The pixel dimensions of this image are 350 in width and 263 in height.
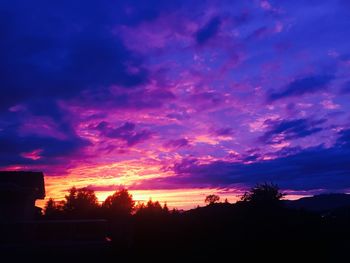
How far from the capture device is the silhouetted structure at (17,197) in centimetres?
2957

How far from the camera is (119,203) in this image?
1783 inches

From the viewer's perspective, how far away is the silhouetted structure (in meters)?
29.6

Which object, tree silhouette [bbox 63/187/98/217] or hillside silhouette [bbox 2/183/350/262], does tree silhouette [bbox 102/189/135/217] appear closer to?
tree silhouette [bbox 63/187/98/217]

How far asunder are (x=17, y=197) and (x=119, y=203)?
15.9 m

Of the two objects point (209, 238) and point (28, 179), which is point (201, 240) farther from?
point (28, 179)

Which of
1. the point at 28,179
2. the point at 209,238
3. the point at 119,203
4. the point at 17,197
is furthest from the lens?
the point at 119,203

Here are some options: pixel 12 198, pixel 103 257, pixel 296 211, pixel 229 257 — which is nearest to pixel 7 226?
pixel 103 257

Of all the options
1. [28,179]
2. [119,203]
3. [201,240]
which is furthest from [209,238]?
[119,203]

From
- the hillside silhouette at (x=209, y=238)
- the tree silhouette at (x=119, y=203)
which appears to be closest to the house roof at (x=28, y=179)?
the tree silhouette at (x=119, y=203)

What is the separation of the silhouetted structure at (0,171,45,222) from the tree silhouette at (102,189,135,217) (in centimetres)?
807

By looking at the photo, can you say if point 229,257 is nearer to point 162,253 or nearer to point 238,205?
point 162,253

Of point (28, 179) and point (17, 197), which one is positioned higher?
point (28, 179)

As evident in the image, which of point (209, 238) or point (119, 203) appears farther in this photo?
point (119, 203)

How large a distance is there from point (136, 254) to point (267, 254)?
7.25 meters
